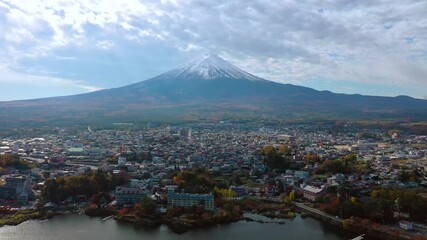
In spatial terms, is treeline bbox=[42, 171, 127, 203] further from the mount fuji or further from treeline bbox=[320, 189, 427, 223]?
the mount fuji

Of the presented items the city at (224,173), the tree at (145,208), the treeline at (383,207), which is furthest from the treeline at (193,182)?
the treeline at (383,207)

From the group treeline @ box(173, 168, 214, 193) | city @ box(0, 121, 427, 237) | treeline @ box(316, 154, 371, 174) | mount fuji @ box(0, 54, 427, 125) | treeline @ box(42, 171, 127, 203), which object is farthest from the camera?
mount fuji @ box(0, 54, 427, 125)

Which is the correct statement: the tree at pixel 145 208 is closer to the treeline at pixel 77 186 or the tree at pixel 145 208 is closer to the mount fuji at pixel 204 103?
the treeline at pixel 77 186

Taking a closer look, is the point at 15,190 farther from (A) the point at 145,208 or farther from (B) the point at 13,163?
(B) the point at 13,163

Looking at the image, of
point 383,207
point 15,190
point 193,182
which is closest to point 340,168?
point 193,182

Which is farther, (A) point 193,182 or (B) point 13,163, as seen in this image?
(B) point 13,163

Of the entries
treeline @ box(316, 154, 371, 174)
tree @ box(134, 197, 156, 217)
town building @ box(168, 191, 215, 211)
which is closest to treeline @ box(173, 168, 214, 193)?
town building @ box(168, 191, 215, 211)
